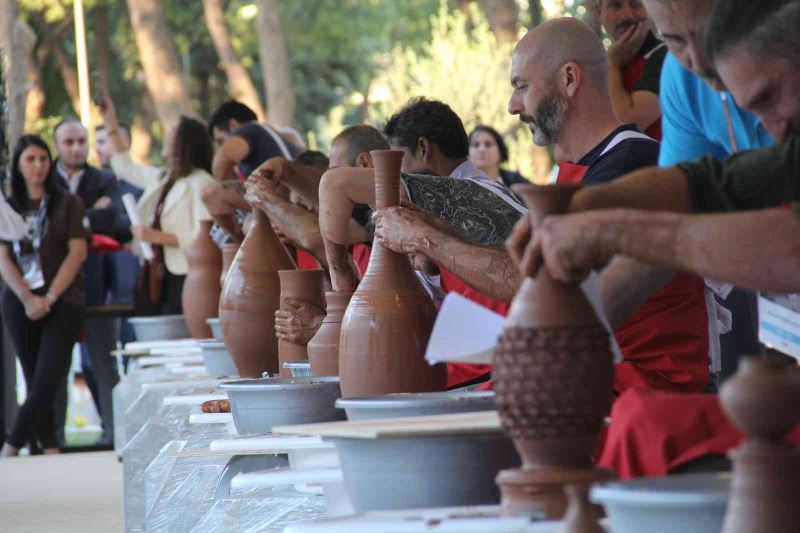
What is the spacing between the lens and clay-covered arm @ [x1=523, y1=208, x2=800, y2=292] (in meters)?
1.49

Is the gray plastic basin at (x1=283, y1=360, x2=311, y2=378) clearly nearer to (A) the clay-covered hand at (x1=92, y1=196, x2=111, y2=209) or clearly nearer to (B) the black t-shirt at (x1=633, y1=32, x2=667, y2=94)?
(B) the black t-shirt at (x1=633, y1=32, x2=667, y2=94)

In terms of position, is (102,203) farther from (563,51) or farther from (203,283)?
(563,51)

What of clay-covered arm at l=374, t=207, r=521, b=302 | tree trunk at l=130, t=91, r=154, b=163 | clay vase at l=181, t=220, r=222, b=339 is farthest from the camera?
tree trunk at l=130, t=91, r=154, b=163

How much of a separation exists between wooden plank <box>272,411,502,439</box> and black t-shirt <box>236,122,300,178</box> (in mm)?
5329

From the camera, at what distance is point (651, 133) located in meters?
4.62

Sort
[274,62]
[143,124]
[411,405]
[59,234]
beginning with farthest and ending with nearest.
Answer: [143,124]
[274,62]
[59,234]
[411,405]

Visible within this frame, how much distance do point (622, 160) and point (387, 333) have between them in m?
0.90

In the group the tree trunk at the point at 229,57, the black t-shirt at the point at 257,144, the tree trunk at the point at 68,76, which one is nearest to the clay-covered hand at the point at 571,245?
the black t-shirt at the point at 257,144

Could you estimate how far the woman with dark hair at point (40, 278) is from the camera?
26.7 feet

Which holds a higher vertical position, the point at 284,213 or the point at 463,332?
the point at 284,213

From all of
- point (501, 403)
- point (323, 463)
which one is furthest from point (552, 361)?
point (323, 463)

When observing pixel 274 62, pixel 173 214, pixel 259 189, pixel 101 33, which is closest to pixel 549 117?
pixel 259 189

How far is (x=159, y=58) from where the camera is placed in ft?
53.3

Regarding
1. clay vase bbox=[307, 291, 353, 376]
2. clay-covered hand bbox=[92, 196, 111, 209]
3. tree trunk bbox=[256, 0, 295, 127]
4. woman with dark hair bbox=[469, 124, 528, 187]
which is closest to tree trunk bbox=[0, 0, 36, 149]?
clay-covered hand bbox=[92, 196, 111, 209]
